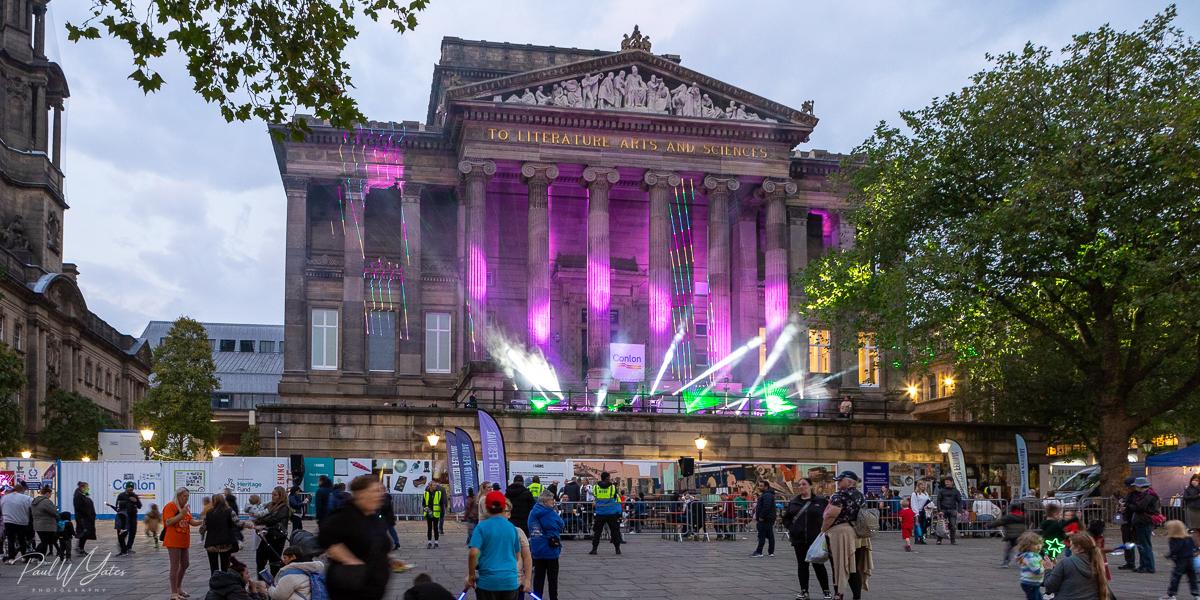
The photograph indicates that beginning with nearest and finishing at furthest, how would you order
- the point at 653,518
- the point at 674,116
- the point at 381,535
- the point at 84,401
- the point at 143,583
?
the point at 381,535 → the point at 143,583 → the point at 653,518 → the point at 674,116 → the point at 84,401

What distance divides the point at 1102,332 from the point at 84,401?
45405 millimetres

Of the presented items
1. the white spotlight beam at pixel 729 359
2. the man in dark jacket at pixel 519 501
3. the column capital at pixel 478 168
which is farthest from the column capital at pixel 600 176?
the man in dark jacket at pixel 519 501

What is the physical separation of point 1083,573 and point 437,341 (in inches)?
1838

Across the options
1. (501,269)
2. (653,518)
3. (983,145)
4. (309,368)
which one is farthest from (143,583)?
(501,269)

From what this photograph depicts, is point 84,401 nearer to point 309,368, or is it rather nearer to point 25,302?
point 25,302

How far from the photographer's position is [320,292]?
55.8 m

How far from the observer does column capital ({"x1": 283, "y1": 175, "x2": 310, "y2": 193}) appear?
53.9 metres

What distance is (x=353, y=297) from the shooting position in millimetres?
54062

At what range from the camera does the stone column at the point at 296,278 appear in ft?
177

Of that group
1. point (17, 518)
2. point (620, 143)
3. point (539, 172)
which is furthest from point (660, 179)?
point (17, 518)

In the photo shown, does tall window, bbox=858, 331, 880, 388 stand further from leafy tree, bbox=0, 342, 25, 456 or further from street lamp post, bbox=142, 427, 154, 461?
leafy tree, bbox=0, 342, 25, 456

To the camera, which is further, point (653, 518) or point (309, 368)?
point (309, 368)

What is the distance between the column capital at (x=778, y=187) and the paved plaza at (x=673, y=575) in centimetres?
2884

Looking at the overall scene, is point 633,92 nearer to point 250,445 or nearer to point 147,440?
point 250,445
